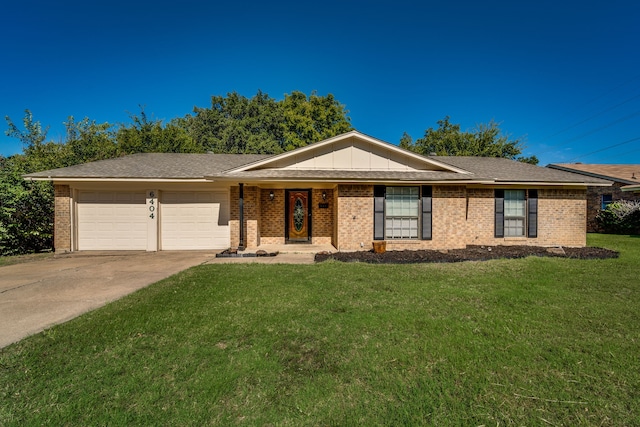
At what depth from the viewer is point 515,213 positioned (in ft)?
37.0

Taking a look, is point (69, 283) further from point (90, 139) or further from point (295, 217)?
point (90, 139)

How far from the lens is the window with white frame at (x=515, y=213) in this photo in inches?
442

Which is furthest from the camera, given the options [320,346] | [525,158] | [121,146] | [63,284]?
[525,158]

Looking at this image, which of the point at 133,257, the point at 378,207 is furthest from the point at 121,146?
the point at 378,207

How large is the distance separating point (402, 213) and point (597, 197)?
1554 centimetres

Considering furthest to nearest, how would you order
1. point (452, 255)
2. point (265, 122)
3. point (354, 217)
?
point (265, 122) → point (354, 217) → point (452, 255)

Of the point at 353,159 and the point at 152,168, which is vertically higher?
the point at 353,159

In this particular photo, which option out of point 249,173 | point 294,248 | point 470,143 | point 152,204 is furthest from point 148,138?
point 470,143

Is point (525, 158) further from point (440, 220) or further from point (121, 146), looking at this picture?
point (121, 146)

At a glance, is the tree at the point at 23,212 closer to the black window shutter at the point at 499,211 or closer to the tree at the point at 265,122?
the black window shutter at the point at 499,211

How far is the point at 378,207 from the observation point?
1005 centimetres

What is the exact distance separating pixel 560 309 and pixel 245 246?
8864 millimetres

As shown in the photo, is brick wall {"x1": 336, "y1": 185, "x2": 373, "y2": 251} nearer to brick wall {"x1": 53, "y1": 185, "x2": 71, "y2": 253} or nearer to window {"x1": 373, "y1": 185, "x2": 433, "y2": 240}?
window {"x1": 373, "y1": 185, "x2": 433, "y2": 240}

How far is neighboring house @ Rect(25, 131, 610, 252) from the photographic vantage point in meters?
10.0
